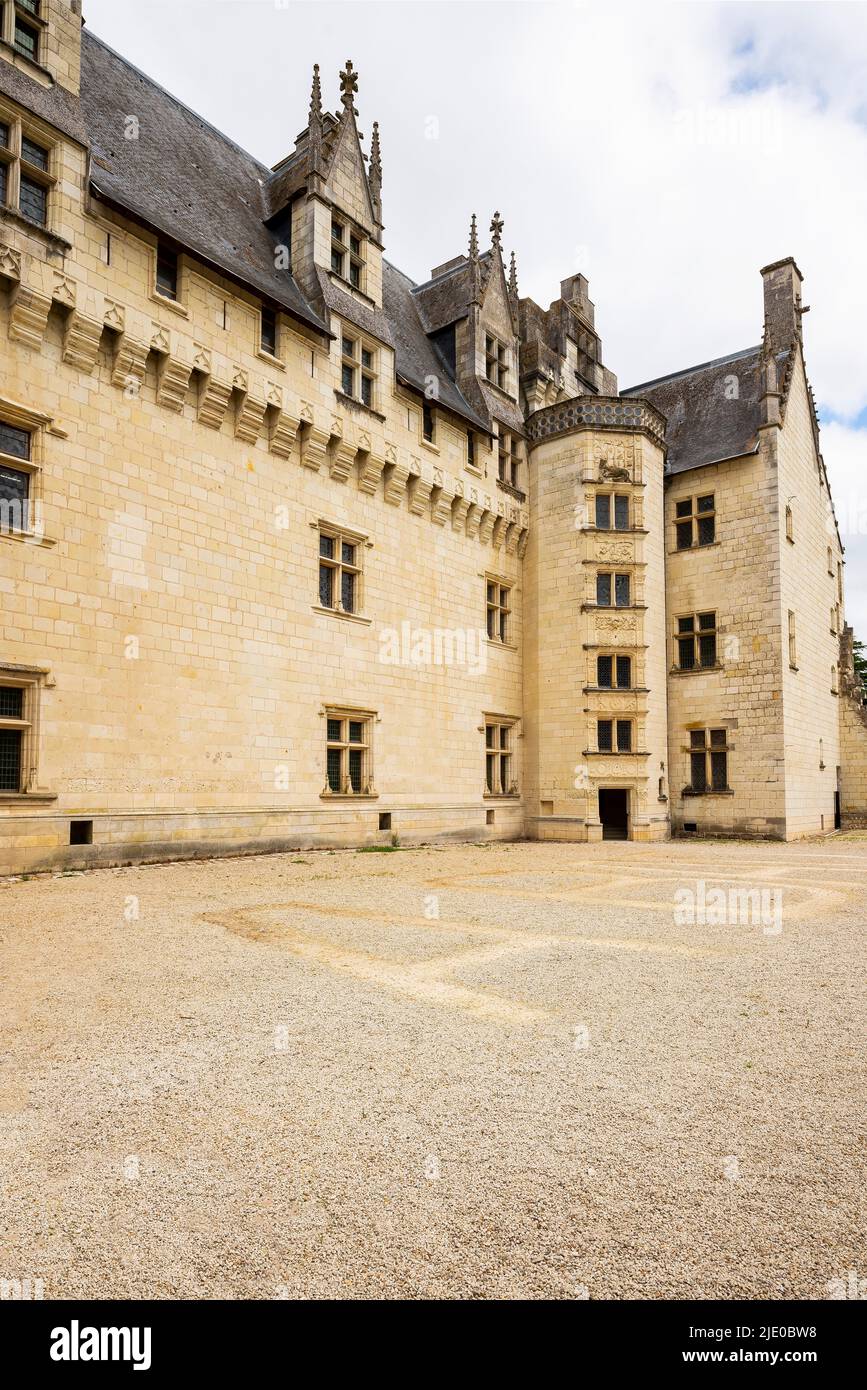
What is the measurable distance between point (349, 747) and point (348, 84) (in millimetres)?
17755

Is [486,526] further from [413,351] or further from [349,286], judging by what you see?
[349,286]

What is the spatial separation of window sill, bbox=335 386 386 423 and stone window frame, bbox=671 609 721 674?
481 inches

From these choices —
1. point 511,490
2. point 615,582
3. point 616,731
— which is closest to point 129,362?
point 511,490

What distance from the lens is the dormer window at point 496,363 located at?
2689 cm

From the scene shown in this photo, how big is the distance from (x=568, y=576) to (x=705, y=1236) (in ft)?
77.9

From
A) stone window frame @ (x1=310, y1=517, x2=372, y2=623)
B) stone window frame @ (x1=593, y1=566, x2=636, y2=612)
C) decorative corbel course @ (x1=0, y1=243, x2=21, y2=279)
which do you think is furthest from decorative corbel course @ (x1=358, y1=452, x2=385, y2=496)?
decorative corbel course @ (x1=0, y1=243, x2=21, y2=279)

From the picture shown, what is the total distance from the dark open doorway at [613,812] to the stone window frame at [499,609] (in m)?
5.91

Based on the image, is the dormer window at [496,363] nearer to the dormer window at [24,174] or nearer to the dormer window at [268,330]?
the dormer window at [268,330]

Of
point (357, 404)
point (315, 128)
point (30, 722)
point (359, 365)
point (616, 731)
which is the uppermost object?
point (315, 128)

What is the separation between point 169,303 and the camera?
1622cm

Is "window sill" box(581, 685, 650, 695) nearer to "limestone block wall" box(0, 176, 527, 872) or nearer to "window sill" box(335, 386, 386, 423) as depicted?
"limestone block wall" box(0, 176, 527, 872)

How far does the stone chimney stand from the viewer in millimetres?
28359
